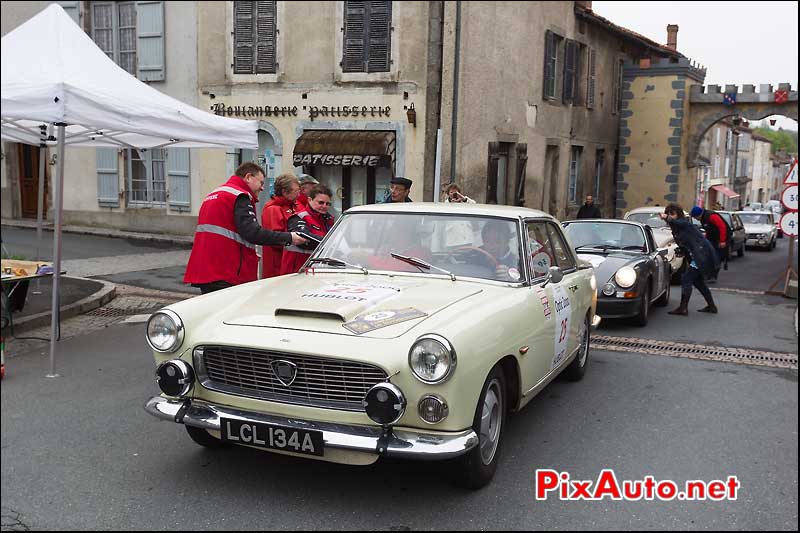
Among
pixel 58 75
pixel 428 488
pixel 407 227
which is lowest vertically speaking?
pixel 428 488

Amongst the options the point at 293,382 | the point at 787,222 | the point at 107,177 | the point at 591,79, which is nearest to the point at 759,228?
the point at 591,79

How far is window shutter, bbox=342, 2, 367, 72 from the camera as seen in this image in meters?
16.3

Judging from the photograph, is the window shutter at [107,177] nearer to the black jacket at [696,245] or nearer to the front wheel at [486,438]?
the black jacket at [696,245]

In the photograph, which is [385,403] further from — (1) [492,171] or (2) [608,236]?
(1) [492,171]

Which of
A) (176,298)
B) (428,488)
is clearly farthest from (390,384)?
(176,298)

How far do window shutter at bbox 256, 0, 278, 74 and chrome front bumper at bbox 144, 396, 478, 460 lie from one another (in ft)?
47.7

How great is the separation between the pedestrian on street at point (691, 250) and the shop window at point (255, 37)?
34.8 feet

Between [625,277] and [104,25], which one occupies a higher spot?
[104,25]

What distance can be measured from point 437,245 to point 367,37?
1249 centimetres

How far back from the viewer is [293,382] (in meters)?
3.64

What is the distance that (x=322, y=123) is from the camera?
16812 mm

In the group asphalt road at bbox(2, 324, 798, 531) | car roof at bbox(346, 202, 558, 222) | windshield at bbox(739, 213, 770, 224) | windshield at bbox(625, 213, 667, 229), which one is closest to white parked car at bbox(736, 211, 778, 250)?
windshield at bbox(739, 213, 770, 224)

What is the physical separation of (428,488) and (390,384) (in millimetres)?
776

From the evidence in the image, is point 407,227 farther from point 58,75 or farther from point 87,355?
point 87,355
